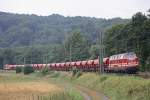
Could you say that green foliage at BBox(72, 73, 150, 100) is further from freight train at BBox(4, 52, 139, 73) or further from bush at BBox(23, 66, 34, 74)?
bush at BBox(23, 66, 34, 74)

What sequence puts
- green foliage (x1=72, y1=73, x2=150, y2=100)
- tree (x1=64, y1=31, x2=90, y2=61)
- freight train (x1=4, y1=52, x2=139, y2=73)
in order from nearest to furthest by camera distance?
1. green foliage (x1=72, y1=73, x2=150, y2=100)
2. freight train (x1=4, y1=52, x2=139, y2=73)
3. tree (x1=64, y1=31, x2=90, y2=61)

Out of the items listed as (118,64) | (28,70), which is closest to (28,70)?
(28,70)

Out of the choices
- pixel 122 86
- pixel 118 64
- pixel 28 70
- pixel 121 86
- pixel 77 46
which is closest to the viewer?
pixel 122 86

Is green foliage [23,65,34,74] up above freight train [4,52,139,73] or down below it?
below

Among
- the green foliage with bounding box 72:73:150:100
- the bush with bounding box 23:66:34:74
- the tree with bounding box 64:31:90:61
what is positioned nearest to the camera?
the green foliage with bounding box 72:73:150:100

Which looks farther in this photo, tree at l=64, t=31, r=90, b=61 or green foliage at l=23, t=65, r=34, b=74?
tree at l=64, t=31, r=90, b=61

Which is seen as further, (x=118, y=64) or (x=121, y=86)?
(x=118, y=64)

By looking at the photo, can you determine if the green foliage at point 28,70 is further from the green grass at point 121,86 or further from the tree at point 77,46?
the green grass at point 121,86

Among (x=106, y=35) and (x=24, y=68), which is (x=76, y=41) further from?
(x=106, y=35)

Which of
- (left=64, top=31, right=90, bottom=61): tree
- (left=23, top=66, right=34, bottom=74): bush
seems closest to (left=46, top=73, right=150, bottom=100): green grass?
(left=23, top=66, right=34, bottom=74): bush

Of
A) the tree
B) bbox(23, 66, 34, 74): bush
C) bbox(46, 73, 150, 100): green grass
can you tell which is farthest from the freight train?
the tree

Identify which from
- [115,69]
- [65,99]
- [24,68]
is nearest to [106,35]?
[24,68]

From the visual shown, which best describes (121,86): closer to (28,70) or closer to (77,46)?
(28,70)

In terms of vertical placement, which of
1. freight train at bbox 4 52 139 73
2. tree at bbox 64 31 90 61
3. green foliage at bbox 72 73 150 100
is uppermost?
tree at bbox 64 31 90 61
